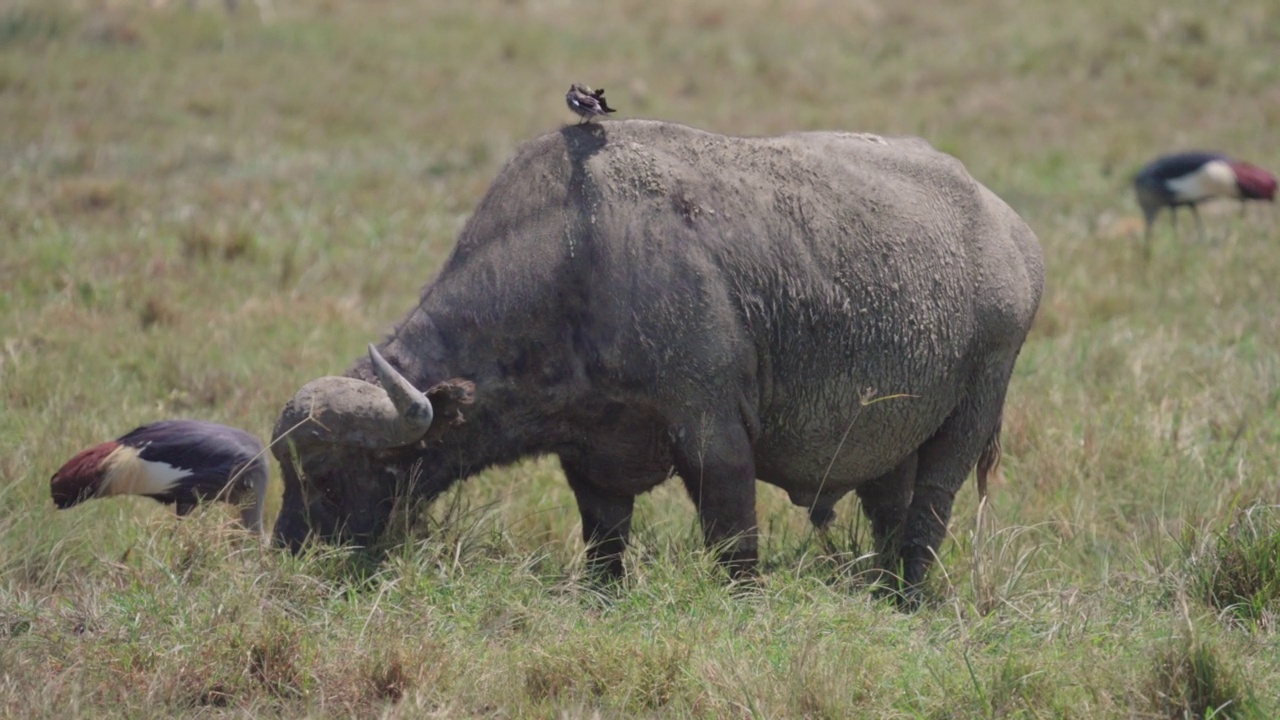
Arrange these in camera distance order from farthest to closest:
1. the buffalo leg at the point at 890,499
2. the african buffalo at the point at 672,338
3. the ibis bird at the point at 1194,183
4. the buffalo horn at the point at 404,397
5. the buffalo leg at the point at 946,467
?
1. the ibis bird at the point at 1194,183
2. the buffalo leg at the point at 890,499
3. the buffalo leg at the point at 946,467
4. the african buffalo at the point at 672,338
5. the buffalo horn at the point at 404,397

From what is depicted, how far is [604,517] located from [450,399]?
1.12 metres

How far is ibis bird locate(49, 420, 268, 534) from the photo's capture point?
644 centimetres

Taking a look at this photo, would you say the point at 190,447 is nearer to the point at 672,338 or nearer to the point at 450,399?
the point at 450,399

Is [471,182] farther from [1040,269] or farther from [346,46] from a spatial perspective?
[1040,269]

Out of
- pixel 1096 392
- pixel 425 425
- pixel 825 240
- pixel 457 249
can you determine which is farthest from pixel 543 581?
pixel 1096 392

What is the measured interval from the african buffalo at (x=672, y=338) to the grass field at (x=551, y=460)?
32 centimetres

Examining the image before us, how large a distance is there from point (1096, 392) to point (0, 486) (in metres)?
5.94

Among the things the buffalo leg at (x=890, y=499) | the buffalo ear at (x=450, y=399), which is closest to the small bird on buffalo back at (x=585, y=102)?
the buffalo ear at (x=450, y=399)

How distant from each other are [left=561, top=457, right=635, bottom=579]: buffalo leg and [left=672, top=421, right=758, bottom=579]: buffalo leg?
0.45 metres

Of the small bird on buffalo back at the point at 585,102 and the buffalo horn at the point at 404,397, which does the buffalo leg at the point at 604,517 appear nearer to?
the buffalo horn at the point at 404,397

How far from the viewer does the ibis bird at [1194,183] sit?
1238 cm

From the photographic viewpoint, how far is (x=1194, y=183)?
1238cm

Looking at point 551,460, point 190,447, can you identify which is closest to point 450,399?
point 190,447

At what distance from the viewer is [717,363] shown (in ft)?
18.7
